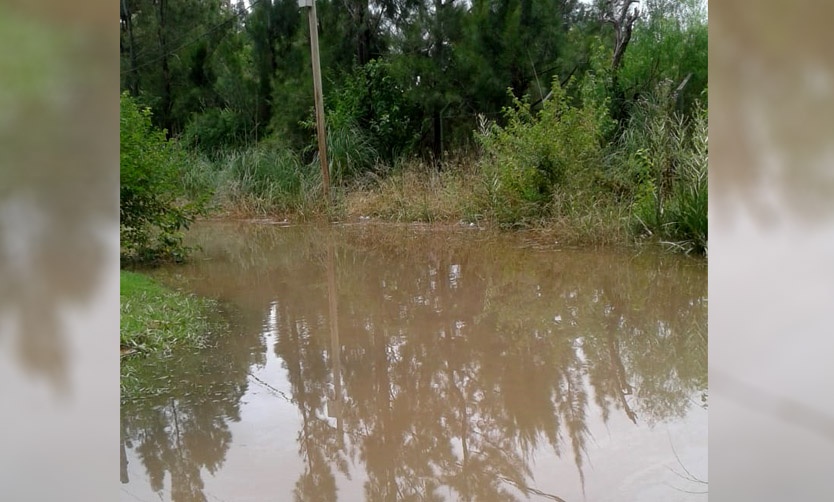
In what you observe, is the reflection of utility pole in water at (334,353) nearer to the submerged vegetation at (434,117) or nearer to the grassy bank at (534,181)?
the submerged vegetation at (434,117)

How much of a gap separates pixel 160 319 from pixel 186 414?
3.03 ft

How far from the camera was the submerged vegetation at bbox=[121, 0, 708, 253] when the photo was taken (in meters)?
4.86

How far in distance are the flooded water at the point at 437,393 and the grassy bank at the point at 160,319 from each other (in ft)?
0.31

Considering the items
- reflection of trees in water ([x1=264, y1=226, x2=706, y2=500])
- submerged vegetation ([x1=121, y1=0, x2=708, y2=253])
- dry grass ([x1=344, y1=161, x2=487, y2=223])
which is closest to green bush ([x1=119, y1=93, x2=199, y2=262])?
→ submerged vegetation ([x1=121, y1=0, x2=708, y2=253])

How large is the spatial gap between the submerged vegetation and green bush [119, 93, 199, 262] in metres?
0.01

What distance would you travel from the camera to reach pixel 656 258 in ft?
14.0

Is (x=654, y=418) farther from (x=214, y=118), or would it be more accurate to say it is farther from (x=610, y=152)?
(x=214, y=118)

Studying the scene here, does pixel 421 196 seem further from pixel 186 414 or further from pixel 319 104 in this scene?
pixel 186 414

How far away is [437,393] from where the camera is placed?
85.3 inches

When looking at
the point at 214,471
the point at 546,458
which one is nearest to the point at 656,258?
the point at 546,458

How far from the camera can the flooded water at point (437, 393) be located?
1.56 metres

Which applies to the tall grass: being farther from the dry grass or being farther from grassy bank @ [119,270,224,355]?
grassy bank @ [119,270,224,355]

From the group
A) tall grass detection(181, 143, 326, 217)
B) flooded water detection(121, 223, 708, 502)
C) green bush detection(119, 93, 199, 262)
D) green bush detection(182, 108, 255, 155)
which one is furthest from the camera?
green bush detection(182, 108, 255, 155)
